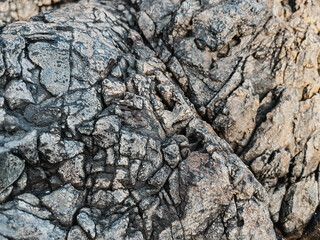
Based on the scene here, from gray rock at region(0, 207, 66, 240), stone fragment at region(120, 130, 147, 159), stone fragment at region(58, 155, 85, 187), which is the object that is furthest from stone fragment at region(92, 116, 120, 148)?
gray rock at region(0, 207, 66, 240)

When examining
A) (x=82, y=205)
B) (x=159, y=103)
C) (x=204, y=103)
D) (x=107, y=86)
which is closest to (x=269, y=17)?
(x=204, y=103)

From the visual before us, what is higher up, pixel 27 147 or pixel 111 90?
pixel 111 90

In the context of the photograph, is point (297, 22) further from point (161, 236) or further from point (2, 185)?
point (2, 185)

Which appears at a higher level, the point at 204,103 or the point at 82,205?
the point at 204,103

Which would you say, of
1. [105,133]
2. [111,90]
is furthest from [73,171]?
[111,90]

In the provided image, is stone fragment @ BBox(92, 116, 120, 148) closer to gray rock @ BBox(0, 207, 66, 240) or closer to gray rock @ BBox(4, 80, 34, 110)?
gray rock @ BBox(4, 80, 34, 110)

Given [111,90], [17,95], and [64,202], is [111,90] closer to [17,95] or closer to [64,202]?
[17,95]
